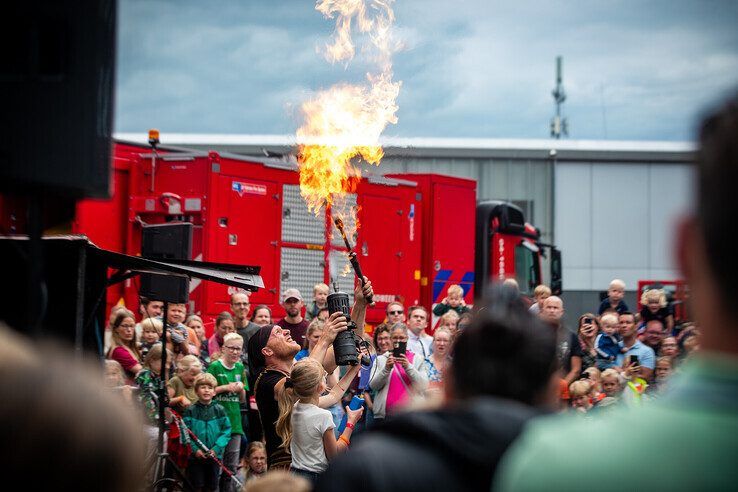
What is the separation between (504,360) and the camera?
2168mm

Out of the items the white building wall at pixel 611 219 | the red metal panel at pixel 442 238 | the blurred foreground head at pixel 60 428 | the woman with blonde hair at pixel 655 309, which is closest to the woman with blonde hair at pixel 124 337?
the red metal panel at pixel 442 238

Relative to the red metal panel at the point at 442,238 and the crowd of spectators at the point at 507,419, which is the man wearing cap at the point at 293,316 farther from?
the crowd of spectators at the point at 507,419

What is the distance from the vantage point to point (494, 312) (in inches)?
88.3

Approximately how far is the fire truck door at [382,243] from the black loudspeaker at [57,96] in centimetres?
1086

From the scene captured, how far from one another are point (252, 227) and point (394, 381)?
485 centimetres

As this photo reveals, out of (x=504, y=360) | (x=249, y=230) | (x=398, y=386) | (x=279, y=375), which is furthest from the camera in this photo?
(x=249, y=230)

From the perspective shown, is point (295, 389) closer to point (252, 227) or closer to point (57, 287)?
point (57, 287)

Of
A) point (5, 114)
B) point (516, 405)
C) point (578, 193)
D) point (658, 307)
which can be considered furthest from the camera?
point (578, 193)

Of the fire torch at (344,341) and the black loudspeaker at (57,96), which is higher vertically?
the black loudspeaker at (57,96)

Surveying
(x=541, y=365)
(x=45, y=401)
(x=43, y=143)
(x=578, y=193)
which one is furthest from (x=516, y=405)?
(x=578, y=193)

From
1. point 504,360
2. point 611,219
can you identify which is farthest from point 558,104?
point 504,360

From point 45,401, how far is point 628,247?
2801cm

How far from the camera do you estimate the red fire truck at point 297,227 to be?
41.4ft

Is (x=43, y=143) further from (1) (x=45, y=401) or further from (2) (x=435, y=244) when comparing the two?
(2) (x=435, y=244)
